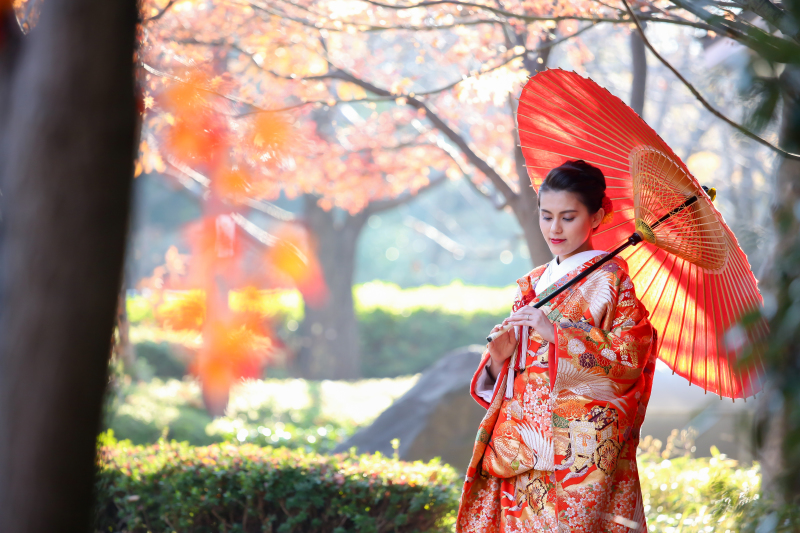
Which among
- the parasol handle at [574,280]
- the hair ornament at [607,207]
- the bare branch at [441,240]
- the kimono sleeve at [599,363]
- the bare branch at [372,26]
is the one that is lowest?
the kimono sleeve at [599,363]

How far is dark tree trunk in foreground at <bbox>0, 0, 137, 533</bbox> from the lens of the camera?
1.35m

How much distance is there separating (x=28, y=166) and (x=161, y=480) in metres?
2.64

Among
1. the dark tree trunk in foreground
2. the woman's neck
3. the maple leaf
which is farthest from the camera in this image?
the maple leaf

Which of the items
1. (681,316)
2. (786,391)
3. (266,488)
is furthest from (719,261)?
(266,488)

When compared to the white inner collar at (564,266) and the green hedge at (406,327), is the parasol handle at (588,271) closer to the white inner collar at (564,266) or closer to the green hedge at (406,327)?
the white inner collar at (564,266)

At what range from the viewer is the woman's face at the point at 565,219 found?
7.74 feet

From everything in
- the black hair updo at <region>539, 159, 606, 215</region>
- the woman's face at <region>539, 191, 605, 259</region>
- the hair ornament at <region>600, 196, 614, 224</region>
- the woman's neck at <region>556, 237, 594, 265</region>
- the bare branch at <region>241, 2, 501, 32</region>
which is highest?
the bare branch at <region>241, 2, 501, 32</region>

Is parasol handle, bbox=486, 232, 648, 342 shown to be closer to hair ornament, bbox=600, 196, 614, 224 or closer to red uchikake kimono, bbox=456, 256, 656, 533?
red uchikake kimono, bbox=456, 256, 656, 533

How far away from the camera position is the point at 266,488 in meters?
3.41

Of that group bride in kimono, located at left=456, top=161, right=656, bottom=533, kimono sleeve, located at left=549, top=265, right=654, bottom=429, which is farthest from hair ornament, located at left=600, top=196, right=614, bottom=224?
kimono sleeve, located at left=549, top=265, right=654, bottom=429

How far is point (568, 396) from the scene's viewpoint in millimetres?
2250

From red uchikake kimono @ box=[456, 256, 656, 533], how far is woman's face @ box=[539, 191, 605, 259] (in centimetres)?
10

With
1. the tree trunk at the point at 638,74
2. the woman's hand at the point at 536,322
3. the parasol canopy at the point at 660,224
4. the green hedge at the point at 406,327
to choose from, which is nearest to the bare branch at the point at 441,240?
the green hedge at the point at 406,327

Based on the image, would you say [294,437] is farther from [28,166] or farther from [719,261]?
[28,166]
